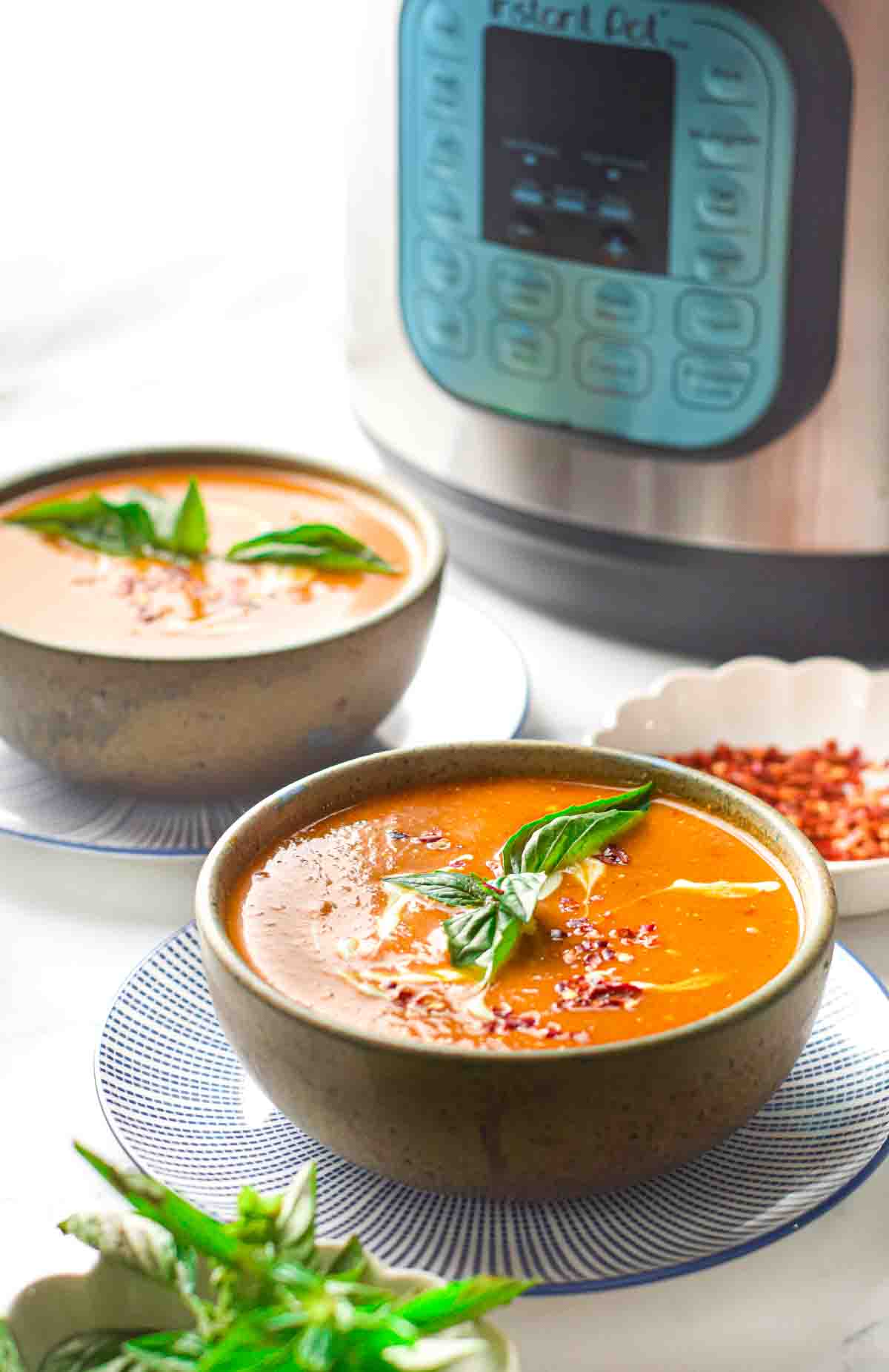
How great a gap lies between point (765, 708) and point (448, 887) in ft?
1.08

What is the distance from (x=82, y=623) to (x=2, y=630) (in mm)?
46

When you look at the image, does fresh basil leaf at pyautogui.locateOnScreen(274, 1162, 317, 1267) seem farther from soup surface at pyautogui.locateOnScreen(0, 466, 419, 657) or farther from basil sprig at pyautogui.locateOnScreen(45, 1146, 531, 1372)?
soup surface at pyautogui.locateOnScreen(0, 466, 419, 657)

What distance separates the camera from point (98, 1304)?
500 millimetres

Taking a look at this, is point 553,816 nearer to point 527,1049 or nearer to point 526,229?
point 527,1049

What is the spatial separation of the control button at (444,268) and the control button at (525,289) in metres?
0.02

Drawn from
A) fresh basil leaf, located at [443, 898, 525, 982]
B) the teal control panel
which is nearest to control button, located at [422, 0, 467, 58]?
the teal control panel

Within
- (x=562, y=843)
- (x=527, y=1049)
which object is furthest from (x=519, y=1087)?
(x=562, y=843)

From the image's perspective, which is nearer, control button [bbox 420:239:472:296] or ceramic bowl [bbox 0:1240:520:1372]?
ceramic bowl [bbox 0:1240:520:1372]

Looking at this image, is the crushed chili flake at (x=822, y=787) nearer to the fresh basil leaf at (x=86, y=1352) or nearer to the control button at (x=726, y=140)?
the control button at (x=726, y=140)

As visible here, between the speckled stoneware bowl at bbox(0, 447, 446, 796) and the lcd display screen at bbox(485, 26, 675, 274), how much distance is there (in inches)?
6.8

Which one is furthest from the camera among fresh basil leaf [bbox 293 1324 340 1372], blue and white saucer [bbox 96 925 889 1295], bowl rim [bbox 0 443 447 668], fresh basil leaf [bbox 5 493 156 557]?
fresh basil leaf [bbox 5 493 156 557]

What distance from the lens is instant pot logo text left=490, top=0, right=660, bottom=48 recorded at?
31.9 inches

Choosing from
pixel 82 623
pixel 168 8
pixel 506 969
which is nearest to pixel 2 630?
pixel 82 623

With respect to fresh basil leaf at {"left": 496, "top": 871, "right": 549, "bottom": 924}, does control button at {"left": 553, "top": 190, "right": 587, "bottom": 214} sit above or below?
above
